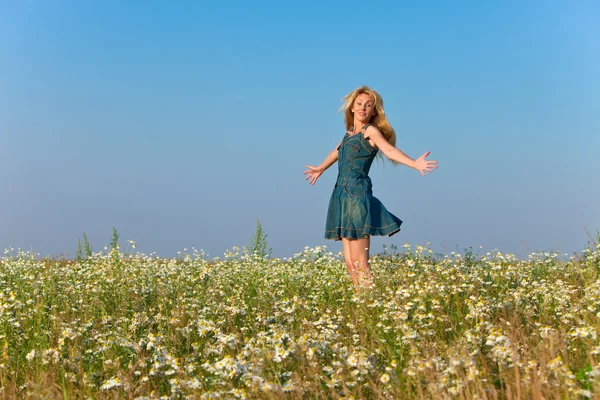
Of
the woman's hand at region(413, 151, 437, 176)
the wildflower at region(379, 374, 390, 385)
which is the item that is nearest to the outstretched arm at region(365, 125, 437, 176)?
the woman's hand at region(413, 151, 437, 176)

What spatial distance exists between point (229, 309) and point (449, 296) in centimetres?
252

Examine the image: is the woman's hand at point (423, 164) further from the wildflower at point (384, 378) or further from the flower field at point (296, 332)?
the wildflower at point (384, 378)

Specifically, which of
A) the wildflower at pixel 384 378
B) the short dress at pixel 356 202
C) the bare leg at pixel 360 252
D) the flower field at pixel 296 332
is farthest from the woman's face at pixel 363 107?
the wildflower at pixel 384 378

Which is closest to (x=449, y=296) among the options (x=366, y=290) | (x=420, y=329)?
(x=366, y=290)

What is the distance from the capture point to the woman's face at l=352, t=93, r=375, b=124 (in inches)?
373

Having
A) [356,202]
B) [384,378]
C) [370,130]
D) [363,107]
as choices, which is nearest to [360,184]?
[356,202]

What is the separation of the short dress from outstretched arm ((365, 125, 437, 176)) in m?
0.16

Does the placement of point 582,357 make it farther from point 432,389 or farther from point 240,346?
point 240,346

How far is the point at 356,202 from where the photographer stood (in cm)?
896

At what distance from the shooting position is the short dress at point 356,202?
8.91m

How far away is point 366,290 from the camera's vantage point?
25.3 feet

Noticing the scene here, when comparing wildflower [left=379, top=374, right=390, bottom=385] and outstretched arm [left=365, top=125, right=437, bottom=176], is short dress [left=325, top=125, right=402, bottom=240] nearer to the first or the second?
outstretched arm [left=365, top=125, right=437, bottom=176]

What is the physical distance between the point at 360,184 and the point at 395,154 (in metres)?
0.74

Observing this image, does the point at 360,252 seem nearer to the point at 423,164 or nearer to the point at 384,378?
the point at 423,164
